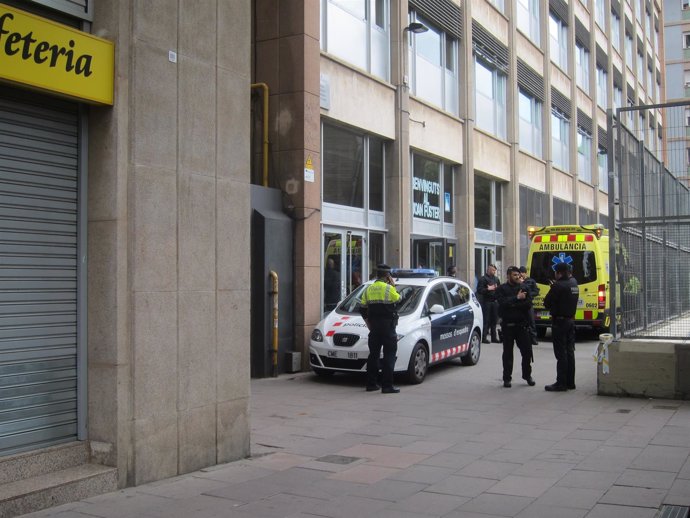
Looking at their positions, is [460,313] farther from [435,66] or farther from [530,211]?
[530,211]

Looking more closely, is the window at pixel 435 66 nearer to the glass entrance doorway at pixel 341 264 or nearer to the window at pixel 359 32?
the window at pixel 359 32

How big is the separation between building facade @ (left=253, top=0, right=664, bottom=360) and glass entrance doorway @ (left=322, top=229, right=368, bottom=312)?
0.04 meters

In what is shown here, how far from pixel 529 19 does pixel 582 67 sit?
28.3ft

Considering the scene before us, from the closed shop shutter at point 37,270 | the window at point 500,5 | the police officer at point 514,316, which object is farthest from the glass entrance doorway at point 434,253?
the closed shop shutter at point 37,270

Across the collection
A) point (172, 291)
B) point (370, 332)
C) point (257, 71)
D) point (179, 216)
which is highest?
point (257, 71)

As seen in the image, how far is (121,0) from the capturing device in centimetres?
586

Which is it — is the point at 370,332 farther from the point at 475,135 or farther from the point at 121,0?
the point at 475,135

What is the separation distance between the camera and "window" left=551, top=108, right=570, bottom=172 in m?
30.5

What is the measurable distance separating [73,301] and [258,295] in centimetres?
665

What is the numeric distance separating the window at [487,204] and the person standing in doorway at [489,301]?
563cm

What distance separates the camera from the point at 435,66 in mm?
19938

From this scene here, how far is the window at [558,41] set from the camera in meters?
30.3

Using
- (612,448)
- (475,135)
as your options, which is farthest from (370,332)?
(475,135)

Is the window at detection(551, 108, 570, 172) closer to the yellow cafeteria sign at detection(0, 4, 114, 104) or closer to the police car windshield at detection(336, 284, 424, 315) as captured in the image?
the police car windshield at detection(336, 284, 424, 315)
